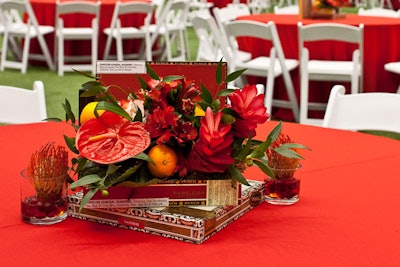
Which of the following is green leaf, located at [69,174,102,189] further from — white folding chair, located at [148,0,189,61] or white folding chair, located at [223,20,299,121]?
white folding chair, located at [148,0,189,61]

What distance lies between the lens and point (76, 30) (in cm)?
763

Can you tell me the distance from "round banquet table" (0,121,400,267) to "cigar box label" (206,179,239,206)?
0.20 feet

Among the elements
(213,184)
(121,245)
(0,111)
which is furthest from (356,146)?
(0,111)

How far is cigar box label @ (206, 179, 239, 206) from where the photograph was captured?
1280mm

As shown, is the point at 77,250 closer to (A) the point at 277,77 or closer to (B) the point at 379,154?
(B) the point at 379,154

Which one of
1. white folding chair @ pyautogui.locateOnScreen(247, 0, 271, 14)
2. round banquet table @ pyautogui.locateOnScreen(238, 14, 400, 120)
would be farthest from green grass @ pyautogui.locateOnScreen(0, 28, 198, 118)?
white folding chair @ pyautogui.locateOnScreen(247, 0, 271, 14)

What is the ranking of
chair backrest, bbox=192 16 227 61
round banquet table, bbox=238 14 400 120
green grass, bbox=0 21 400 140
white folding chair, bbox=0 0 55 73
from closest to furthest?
round banquet table, bbox=238 14 400 120 → chair backrest, bbox=192 16 227 61 → green grass, bbox=0 21 400 140 → white folding chair, bbox=0 0 55 73

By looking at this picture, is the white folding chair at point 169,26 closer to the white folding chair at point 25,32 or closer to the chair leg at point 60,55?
the chair leg at point 60,55

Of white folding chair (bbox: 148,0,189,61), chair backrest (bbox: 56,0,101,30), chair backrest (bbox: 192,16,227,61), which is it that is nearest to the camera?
chair backrest (bbox: 192,16,227,61)

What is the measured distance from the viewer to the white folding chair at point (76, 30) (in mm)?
7297

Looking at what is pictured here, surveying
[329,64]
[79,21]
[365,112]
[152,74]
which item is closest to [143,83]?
[152,74]

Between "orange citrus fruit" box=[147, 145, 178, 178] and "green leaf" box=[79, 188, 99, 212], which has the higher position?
"orange citrus fruit" box=[147, 145, 178, 178]

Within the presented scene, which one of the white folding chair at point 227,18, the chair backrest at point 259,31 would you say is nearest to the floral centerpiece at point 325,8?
the white folding chair at point 227,18

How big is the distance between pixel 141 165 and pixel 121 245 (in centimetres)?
15
